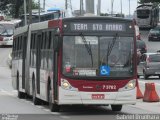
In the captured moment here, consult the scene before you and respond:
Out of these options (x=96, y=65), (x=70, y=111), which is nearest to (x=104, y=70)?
(x=96, y=65)

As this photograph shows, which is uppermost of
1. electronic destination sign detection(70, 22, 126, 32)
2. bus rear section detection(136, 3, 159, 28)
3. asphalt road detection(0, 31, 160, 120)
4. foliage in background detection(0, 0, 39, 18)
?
electronic destination sign detection(70, 22, 126, 32)

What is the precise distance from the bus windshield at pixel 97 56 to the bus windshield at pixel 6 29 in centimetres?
5825

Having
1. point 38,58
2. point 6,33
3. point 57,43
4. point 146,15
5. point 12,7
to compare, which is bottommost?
point 12,7

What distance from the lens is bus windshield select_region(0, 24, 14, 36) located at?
256ft

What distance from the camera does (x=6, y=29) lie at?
79562 millimetres

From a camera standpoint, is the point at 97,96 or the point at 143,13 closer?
the point at 97,96

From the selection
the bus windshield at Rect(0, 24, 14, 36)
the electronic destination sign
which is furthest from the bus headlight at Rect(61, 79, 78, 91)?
the bus windshield at Rect(0, 24, 14, 36)

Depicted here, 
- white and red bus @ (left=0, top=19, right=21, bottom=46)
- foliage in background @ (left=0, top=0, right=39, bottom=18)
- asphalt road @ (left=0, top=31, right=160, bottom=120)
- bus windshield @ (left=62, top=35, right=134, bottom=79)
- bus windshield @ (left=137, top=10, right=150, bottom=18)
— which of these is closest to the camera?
asphalt road @ (left=0, top=31, right=160, bottom=120)

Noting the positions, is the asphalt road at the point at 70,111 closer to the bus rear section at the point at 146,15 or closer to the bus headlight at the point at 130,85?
the bus headlight at the point at 130,85

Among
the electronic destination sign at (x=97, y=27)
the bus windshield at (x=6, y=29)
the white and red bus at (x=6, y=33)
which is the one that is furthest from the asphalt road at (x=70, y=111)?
the bus windshield at (x=6, y=29)

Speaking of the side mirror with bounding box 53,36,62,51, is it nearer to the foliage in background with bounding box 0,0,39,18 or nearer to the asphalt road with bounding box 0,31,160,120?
the asphalt road with bounding box 0,31,160,120

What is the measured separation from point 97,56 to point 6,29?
199ft

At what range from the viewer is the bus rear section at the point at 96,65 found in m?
19.5

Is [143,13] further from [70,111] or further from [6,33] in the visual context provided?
[70,111]
